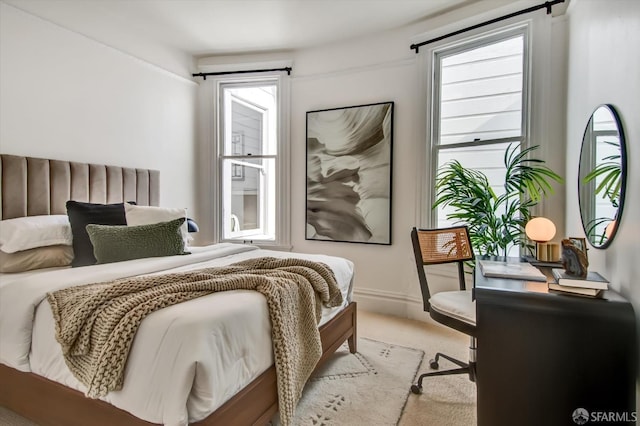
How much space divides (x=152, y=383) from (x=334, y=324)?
4.09ft

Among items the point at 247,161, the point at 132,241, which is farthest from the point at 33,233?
the point at 247,161

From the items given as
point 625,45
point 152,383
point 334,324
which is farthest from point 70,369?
point 625,45

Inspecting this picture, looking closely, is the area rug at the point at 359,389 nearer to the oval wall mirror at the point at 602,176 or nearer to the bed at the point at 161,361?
the bed at the point at 161,361

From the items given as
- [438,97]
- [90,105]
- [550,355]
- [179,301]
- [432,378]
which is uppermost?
[438,97]

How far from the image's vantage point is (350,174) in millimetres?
3672

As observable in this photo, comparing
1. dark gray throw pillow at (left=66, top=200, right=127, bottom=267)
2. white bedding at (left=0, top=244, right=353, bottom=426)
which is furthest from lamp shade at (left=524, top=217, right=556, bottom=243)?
dark gray throw pillow at (left=66, top=200, right=127, bottom=267)

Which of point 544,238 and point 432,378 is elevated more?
point 544,238

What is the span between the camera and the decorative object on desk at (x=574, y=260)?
1469 mm

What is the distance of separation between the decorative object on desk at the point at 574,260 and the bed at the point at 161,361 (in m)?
1.27

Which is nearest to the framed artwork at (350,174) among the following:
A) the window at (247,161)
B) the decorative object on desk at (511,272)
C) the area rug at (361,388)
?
the window at (247,161)

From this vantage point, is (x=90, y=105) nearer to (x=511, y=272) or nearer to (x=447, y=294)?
(x=447, y=294)

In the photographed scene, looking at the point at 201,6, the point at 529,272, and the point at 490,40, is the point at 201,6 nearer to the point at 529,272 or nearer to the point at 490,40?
the point at 490,40

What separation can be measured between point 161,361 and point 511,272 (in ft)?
5.31

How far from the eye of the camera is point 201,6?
301cm
